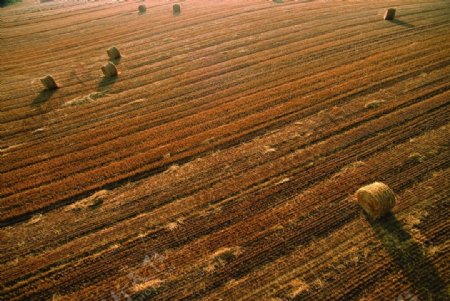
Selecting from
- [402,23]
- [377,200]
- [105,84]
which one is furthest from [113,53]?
[402,23]

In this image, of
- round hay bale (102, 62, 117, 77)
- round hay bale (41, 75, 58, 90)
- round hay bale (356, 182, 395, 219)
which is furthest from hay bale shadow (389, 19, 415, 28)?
round hay bale (41, 75, 58, 90)

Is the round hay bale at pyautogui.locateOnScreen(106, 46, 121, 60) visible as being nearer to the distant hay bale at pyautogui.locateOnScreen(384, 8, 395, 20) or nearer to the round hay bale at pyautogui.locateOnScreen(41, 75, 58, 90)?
the round hay bale at pyautogui.locateOnScreen(41, 75, 58, 90)

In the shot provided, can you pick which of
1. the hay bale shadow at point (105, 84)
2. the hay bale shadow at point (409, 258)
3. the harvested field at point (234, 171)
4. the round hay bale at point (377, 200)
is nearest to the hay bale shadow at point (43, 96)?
the harvested field at point (234, 171)

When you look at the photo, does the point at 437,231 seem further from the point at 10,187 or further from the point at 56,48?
the point at 56,48

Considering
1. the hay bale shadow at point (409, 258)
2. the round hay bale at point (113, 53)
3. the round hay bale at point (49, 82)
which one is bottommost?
the hay bale shadow at point (409, 258)

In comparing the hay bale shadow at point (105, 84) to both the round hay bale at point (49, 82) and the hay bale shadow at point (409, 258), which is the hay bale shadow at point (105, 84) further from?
the hay bale shadow at point (409, 258)

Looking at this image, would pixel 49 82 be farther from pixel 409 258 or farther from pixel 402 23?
pixel 402 23
